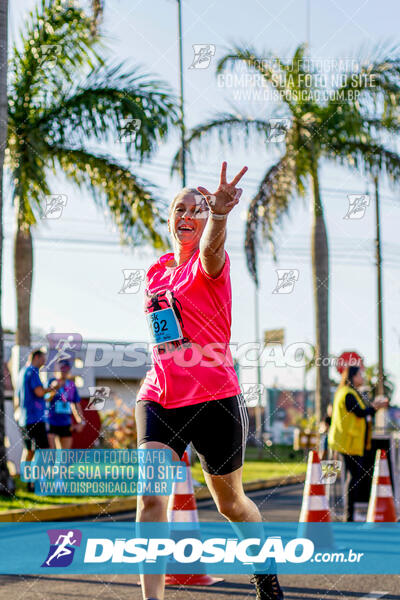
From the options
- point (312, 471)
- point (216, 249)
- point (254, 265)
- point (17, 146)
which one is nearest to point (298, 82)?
point (254, 265)

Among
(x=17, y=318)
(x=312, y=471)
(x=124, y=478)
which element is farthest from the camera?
(x=17, y=318)

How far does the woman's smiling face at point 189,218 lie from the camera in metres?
3.70

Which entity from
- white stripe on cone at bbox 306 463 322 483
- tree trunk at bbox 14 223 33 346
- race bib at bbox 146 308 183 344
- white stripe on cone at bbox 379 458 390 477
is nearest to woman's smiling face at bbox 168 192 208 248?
race bib at bbox 146 308 183 344

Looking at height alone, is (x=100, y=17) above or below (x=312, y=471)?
above

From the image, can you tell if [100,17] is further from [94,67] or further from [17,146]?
[17,146]

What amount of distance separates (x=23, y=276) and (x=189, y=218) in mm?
10199

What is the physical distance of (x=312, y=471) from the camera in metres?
6.23

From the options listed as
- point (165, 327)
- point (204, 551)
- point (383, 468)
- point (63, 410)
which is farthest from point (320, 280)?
point (165, 327)

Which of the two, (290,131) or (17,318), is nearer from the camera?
(17,318)

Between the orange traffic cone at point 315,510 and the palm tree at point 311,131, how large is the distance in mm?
8562

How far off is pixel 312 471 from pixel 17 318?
8295 mm

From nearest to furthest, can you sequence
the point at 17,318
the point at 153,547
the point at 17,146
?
the point at 153,547, the point at 17,146, the point at 17,318

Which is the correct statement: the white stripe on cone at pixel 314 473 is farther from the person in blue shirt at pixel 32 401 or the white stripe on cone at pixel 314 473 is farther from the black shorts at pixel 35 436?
the black shorts at pixel 35 436

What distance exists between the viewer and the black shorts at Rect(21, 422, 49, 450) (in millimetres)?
9820
